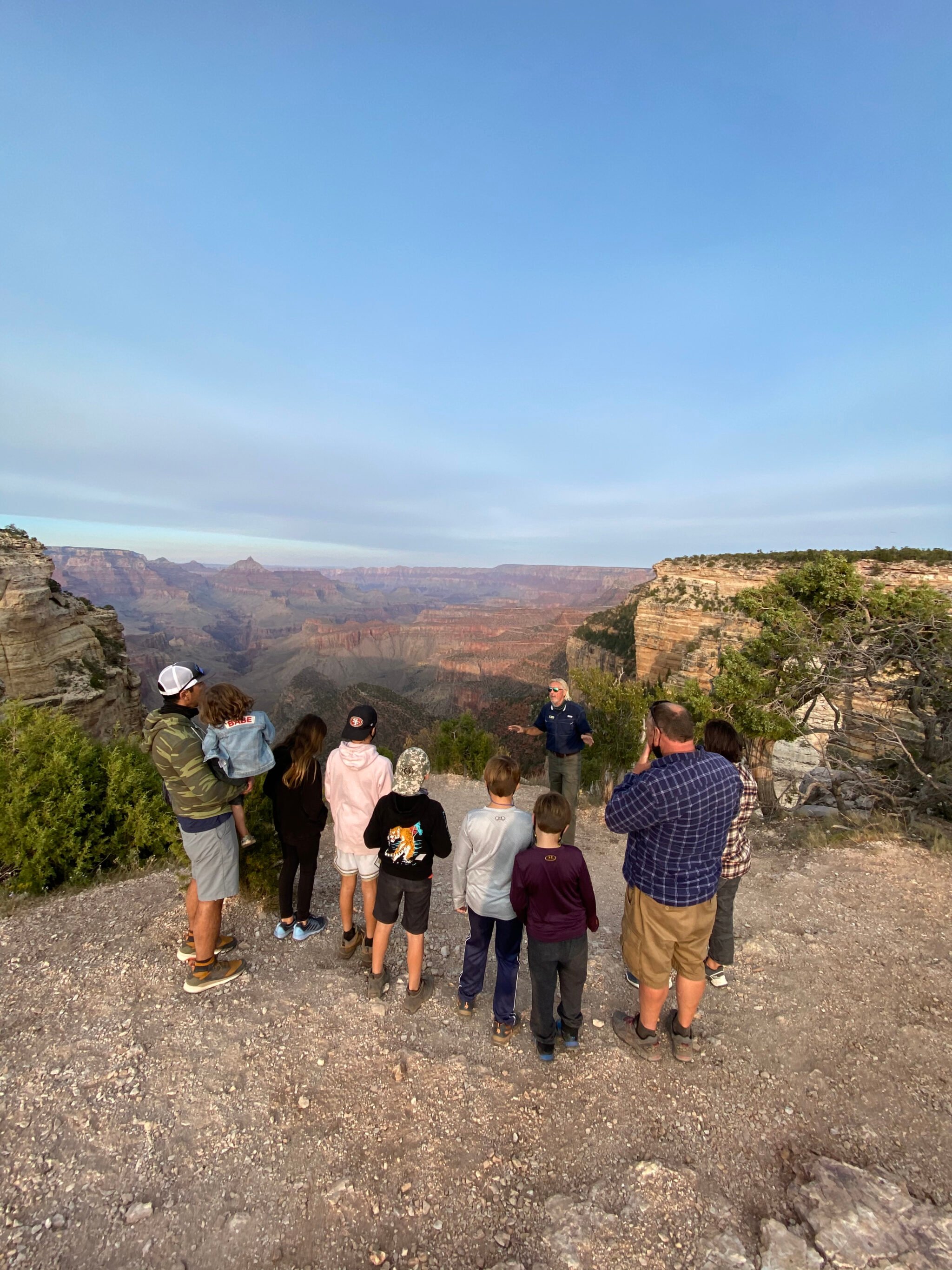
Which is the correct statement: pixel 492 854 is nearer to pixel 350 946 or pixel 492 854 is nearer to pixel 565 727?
pixel 350 946

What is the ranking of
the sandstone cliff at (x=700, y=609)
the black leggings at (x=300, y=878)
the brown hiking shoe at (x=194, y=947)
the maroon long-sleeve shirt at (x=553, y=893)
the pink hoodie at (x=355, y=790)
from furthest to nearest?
the sandstone cliff at (x=700, y=609) → the black leggings at (x=300, y=878) → the brown hiking shoe at (x=194, y=947) → the pink hoodie at (x=355, y=790) → the maroon long-sleeve shirt at (x=553, y=893)

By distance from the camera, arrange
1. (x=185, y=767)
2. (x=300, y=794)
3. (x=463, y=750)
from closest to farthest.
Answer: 1. (x=185, y=767)
2. (x=300, y=794)
3. (x=463, y=750)

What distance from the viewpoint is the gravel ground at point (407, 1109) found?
2336 millimetres

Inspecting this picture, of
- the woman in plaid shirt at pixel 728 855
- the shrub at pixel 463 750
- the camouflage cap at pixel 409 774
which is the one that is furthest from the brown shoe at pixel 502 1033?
the shrub at pixel 463 750

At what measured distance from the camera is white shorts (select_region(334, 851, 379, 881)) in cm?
381

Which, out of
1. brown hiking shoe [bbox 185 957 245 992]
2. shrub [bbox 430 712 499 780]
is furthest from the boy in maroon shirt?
shrub [bbox 430 712 499 780]

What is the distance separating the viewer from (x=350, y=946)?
419 centimetres

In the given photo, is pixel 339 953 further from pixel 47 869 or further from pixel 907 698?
pixel 907 698

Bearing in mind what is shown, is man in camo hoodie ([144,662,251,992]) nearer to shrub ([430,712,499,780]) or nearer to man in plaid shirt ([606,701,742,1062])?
man in plaid shirt ([606,701,742,1062])

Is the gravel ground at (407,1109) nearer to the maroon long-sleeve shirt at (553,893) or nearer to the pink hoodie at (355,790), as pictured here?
the maroon long-sleeve shirt at (553,893)

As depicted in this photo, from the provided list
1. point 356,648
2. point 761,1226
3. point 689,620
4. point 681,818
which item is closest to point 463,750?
point 681,818

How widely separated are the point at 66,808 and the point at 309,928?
3071mm

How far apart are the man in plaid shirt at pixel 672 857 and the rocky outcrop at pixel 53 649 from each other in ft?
68.2

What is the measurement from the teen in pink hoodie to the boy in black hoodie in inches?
10.9
